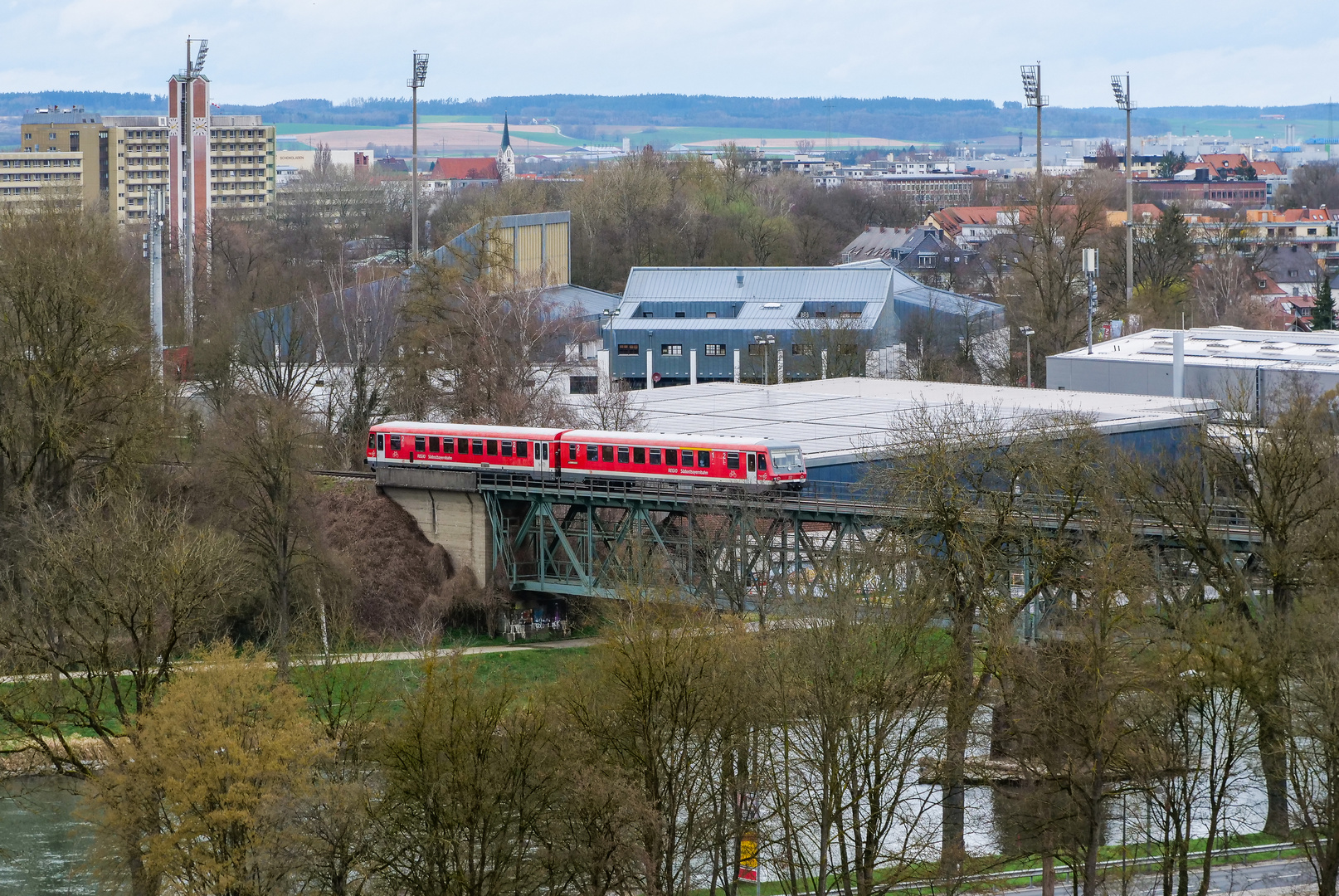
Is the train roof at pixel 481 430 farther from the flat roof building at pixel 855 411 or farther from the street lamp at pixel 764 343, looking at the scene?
the street lamp at pixel 764 343

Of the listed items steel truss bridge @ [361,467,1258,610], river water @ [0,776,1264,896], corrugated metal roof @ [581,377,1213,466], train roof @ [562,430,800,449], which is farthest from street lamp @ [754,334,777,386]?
river water @ [0,776,1264,896]

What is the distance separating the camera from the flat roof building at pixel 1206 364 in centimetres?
8362

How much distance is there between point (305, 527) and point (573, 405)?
79.3 feet

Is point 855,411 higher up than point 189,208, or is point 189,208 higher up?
point 189,208

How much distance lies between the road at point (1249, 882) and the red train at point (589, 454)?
21751 millimetres

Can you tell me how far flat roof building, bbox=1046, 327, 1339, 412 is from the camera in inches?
3292

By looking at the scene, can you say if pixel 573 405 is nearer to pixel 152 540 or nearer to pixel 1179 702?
pixel 152 540

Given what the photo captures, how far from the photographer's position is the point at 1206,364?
88.0 meters

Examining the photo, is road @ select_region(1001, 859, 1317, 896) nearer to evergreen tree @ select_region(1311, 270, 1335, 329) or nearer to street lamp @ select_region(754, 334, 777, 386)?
street lamp @ select_region(754, 334, 777, 386)

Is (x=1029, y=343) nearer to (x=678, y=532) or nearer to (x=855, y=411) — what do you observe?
(x=855, y=411)

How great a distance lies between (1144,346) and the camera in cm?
9544

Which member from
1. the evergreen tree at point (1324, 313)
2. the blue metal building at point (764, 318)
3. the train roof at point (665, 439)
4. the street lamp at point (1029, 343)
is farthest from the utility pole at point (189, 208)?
the evergreen tree at point (1324, 313)

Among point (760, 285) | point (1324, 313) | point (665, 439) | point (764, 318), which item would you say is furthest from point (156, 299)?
point (1324, 313)

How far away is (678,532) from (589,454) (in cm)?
407
